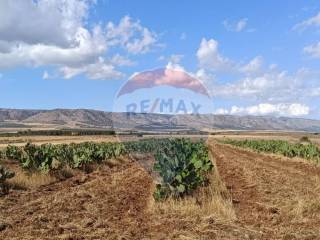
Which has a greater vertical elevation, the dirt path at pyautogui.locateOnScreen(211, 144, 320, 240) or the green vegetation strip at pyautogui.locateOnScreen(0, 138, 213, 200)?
the green vegetation strip at pyautogui.locateOnScreen(0, 138, 213, 200)

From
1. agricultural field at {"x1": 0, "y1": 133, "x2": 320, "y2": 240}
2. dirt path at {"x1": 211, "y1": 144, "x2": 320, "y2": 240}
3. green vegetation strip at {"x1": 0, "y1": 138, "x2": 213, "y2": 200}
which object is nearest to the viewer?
agricultural field at {"x1": 0, "y1": 133, "x2": 320, "y2": 240}

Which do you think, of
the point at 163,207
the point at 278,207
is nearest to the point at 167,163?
the point at 163,207

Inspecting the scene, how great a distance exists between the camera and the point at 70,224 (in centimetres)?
1297

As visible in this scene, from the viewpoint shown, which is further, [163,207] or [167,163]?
[167,163]

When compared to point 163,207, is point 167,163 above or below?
above

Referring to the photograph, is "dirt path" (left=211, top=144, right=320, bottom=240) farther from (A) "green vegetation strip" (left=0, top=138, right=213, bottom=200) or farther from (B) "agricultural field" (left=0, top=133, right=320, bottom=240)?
(A) "green vegetation strip" (left=0, top=138, right=213, bottom=200)

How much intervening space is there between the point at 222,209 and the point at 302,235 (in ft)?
8.95

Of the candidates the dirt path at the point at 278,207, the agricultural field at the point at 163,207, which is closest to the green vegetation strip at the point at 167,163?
the agricultural field at the point at 163,207

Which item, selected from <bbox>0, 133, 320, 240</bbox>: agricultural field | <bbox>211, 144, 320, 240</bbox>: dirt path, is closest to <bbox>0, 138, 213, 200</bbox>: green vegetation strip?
<bbox>0, 133, 320, 240</bbox>: agricultural field

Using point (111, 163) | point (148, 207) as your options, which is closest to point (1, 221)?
point (148, 207)

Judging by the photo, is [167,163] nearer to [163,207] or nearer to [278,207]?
[163,207]

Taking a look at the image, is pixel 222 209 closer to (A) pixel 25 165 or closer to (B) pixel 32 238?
(B) pixel 32 238

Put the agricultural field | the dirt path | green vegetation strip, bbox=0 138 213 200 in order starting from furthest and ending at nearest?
green vegetation strip, bbox=0 138 213 200, the dirt path, the agricultural field

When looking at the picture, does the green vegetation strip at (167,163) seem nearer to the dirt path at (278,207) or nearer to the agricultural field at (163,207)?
the agricultural field at (163,207)
